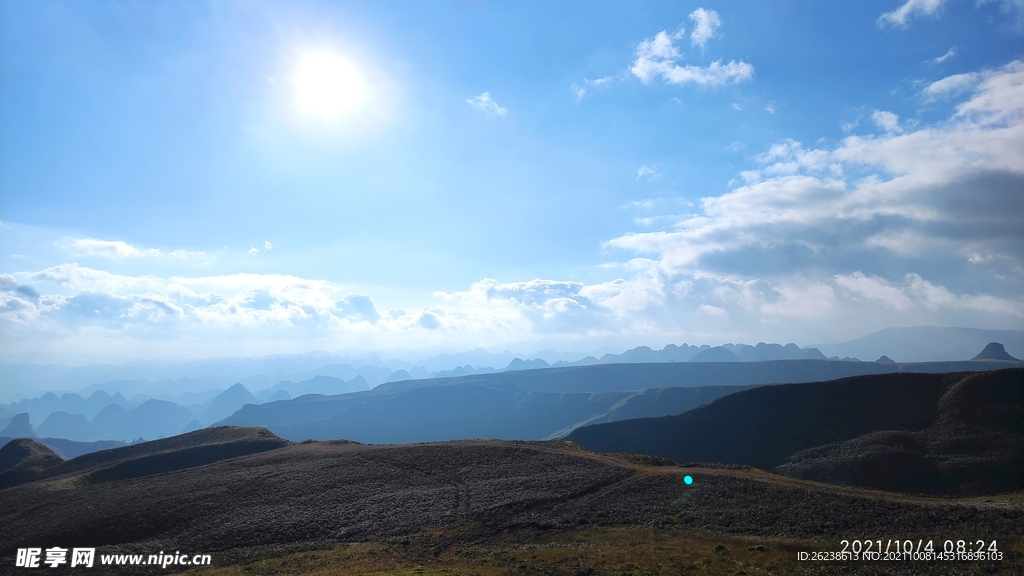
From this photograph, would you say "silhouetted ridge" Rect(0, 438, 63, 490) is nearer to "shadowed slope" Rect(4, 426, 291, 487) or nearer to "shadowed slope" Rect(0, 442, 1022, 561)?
"shadowed slope" Rect(4, 426, 291, 487)

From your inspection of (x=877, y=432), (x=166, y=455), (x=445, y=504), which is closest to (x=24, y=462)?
(x=166, y=455)

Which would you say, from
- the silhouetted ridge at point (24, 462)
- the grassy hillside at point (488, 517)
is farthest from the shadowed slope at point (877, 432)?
the silhouetted ridge at point (24, 462)

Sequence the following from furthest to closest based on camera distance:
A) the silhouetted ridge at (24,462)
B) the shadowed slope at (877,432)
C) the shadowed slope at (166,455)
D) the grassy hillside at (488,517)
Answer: the silhouetted ridge at (24,462), the shadowed slope at (166,455), the shadowed slope at (877,432), the grassy hillside at (488,517)

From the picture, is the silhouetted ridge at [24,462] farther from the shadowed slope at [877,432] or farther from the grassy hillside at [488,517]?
the shadowed slope at [877,432]

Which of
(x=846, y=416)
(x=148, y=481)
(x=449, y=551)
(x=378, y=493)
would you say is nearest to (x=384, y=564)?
(x=449, y=551)

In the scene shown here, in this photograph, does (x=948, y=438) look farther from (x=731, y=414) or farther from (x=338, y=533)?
(x=338, y=533)

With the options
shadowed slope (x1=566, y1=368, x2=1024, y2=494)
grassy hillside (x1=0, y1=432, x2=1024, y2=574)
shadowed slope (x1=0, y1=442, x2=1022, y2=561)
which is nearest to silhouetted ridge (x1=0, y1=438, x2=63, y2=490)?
shadowed slope (x1=0, y1=442, x2=1022, y2=561)

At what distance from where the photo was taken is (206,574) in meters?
38.4

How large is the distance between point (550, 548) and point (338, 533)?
866 inches

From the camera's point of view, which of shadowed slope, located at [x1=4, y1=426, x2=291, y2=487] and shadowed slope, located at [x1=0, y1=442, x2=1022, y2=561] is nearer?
shadowed slope, located at [x1=0, y1=442, x2=1022, y2=561]

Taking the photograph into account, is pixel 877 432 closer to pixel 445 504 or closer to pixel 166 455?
pixel 445 504

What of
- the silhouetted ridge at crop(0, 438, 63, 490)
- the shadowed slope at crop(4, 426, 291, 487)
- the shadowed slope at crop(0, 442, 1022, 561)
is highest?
the shadowed slope at crop(0, 442, 1022, 561)

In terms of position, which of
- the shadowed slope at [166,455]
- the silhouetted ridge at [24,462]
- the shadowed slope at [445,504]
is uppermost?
the shadowed slope at [445,504]

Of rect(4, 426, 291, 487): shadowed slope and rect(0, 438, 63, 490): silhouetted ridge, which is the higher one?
rect(4, 426, 291, 487): shadowed slope
